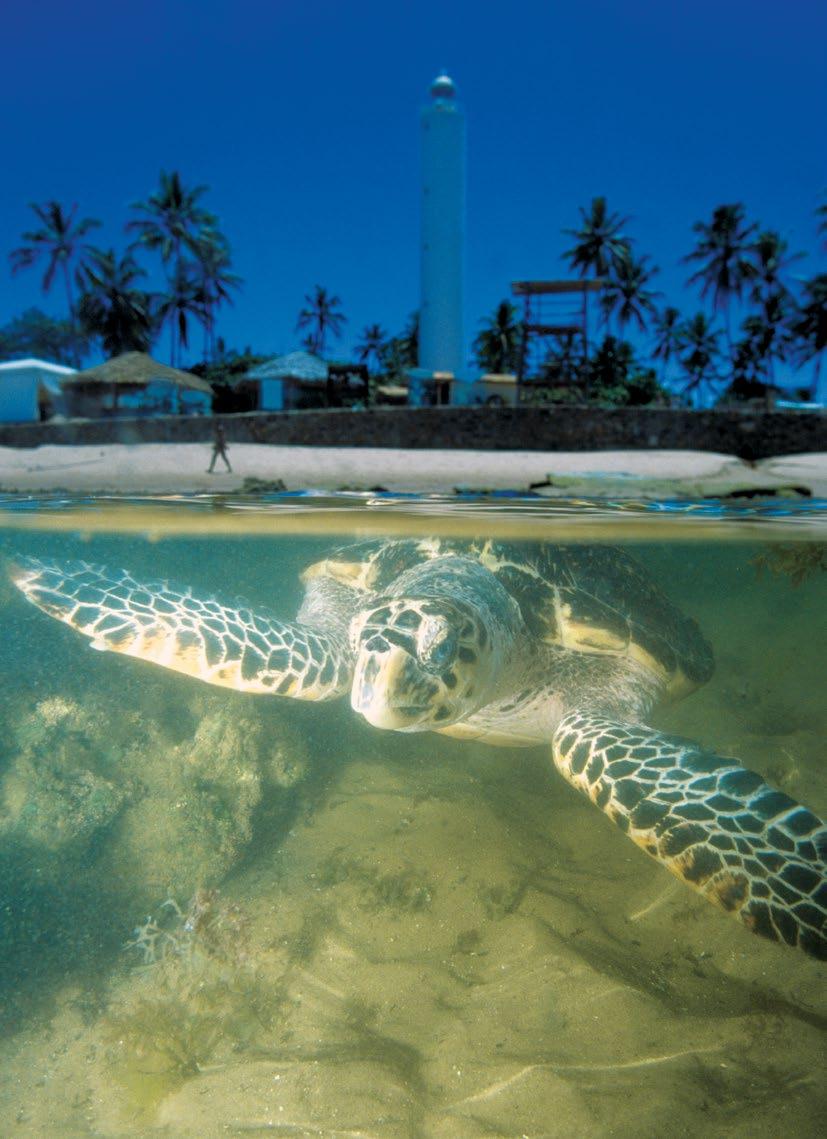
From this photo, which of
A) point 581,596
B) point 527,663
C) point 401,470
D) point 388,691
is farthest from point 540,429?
point 388,691

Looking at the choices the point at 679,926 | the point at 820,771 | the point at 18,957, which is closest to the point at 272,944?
the point at 18,957

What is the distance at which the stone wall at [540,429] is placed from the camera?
16.1 meters

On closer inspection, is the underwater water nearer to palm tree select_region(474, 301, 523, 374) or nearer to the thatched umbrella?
the thatched umbrella

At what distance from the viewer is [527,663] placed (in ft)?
17.9

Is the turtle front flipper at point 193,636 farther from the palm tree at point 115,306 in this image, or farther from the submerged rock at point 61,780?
the palm tree at point 115,306

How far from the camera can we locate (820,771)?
7.32 meters

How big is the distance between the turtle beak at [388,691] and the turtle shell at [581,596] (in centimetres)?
196

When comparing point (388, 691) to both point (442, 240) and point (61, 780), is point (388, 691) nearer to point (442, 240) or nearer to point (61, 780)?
point (61, 780)

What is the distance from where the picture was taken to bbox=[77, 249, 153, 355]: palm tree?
4150 centimetres

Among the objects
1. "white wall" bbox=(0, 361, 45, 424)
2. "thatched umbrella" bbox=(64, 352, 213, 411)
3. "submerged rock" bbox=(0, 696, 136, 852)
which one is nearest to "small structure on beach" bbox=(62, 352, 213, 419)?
"thatched umbrella" bbox=(64, 352, 213, 411)

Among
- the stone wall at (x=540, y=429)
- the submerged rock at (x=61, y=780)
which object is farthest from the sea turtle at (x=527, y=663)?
the stone wall at (x=540, y=429)

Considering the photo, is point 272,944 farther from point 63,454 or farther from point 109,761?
point 63,454

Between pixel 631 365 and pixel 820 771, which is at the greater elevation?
pixel 631 365

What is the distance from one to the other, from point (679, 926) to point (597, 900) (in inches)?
20.9
